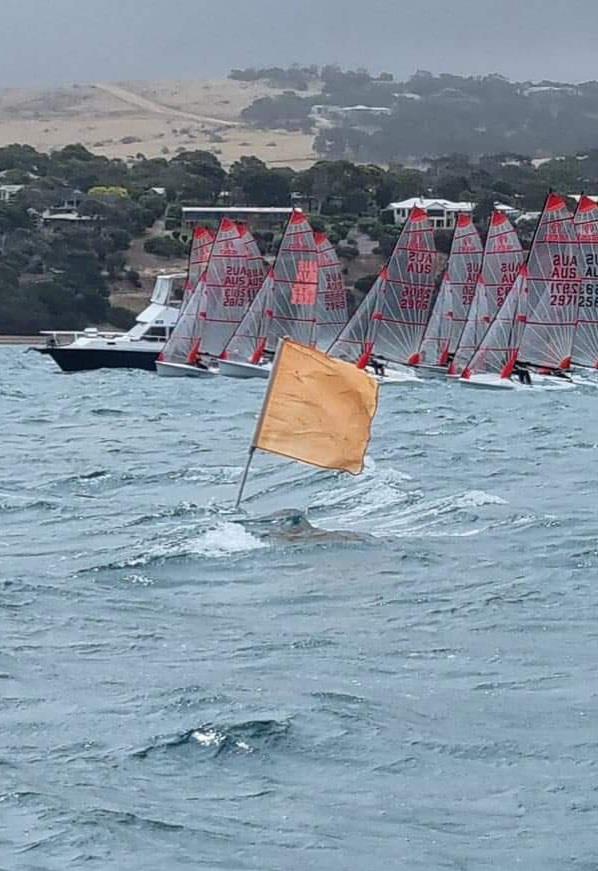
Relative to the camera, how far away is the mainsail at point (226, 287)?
7431cm

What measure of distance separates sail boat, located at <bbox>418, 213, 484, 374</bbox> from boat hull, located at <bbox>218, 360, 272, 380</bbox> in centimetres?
761

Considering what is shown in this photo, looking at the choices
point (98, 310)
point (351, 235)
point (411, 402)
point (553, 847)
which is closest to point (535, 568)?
point (553, 847)

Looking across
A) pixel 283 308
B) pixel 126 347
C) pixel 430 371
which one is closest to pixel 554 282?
pixel 430 371

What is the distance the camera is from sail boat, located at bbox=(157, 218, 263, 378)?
73.5 m

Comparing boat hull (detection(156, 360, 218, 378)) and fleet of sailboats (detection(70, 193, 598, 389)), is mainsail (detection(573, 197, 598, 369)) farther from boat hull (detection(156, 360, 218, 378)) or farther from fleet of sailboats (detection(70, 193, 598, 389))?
boat hull (detection(156, 360, 218, 378))

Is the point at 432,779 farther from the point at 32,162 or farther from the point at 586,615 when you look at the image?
the point at 32,162

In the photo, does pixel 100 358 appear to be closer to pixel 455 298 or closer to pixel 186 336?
pixel 186 336

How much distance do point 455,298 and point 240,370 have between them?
9628 mm

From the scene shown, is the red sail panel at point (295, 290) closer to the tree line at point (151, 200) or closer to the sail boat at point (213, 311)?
the sail boat at point (213, 311)

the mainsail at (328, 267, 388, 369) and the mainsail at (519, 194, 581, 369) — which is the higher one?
the mainsail at (519, 194, 581, 369)

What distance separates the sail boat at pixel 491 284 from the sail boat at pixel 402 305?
5.65 ft

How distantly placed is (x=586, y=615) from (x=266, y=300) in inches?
2109

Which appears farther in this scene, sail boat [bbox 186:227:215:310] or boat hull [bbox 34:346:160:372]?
sail boat [bbox 186:227:215:310]

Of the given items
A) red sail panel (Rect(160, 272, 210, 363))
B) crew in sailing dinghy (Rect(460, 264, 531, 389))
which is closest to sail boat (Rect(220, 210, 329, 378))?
red sail panel (Rect(160, 272, 210, 363))
